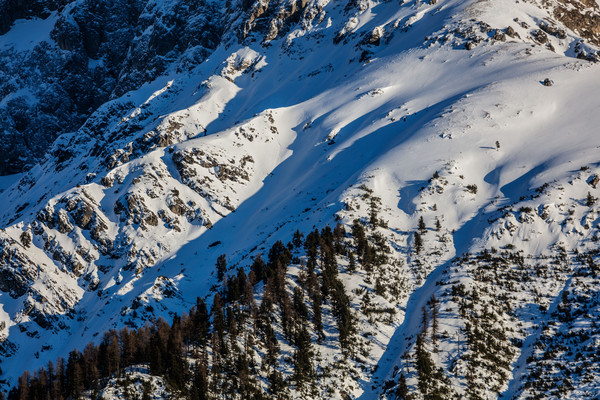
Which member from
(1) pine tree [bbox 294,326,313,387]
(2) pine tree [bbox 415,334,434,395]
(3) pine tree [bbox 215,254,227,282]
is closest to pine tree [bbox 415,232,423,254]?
(2) pine tree [bbox 415,334,434,395]

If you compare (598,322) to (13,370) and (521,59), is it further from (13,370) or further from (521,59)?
(13,370)

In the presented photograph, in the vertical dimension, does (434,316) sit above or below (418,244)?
above

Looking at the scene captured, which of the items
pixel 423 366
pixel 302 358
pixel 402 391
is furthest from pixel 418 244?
pixel 402 391

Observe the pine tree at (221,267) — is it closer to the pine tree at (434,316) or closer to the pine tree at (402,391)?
the pine tree at (434,316)

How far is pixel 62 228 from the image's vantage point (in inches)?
7215

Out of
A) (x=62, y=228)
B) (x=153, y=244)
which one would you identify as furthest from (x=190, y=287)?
(x=62, y=228)

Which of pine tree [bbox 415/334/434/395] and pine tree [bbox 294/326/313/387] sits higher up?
pine tree [bbox 294/326/313/387]

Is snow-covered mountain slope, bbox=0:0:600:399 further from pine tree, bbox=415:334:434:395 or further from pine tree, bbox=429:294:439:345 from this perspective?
pine tree, bbox=415:334:434:395

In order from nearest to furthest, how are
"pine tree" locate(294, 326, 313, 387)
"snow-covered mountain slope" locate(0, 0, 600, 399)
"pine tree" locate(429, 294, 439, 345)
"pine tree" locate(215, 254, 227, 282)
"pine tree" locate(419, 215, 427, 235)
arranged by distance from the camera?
"pine tree" locate(294, 326, 313, 387) → "pine tree" locate(429, 294, 439, 345) → "snow-covered mountain slope" locate(0, 0, 600, 399) → "pine tree" locate(419, 215, 427, 235) → "pine tree" locate(215, 254, 227, 282)

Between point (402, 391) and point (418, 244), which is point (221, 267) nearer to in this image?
point (418, 244)

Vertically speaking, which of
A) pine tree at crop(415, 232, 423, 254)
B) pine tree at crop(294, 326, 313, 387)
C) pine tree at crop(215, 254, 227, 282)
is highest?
pine tree at crop(215, 254, 227, 282)

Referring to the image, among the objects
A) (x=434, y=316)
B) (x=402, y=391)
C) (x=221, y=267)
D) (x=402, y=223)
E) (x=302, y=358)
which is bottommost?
(x=434, y=316)

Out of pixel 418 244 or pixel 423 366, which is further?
pixel 418 244

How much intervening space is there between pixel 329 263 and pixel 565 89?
93.6 meters
